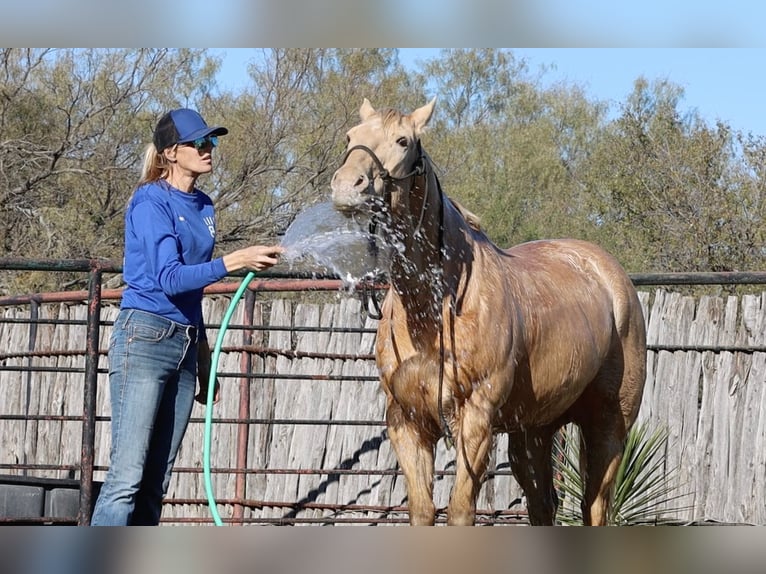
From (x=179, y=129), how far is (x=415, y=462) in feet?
5.21

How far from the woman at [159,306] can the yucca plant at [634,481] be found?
10.7 feet

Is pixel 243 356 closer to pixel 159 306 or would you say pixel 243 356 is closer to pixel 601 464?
pixel 601 464

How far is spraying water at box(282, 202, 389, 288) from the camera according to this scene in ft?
12.7

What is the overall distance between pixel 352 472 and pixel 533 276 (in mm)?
2186

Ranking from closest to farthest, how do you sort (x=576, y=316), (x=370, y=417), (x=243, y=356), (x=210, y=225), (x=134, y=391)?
(x=134, y=391) < (x=210, y=225) < (x=576, y=316) < (x=243, y=356) < (x=370, y=417)

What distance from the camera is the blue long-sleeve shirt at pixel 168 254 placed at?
3.70m

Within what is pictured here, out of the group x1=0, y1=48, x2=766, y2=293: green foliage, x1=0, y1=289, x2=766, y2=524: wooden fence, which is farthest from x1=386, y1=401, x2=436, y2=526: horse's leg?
x1=0, y1=48, x2=766, y2=293: green foliage

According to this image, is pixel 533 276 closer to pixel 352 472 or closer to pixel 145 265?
pixel 145 265

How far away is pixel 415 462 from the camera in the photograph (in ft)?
13.5

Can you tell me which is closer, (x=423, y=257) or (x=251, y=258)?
(x=251, y=258)

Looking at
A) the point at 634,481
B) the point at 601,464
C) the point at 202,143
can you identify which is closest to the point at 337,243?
the point at 202,143

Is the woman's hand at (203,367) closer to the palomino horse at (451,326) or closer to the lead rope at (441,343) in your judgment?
the palomino horse at (451,326)

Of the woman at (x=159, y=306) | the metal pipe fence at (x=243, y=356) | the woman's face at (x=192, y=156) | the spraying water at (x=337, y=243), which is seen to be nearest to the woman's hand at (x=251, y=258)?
the woman at (x=159, y=306)
